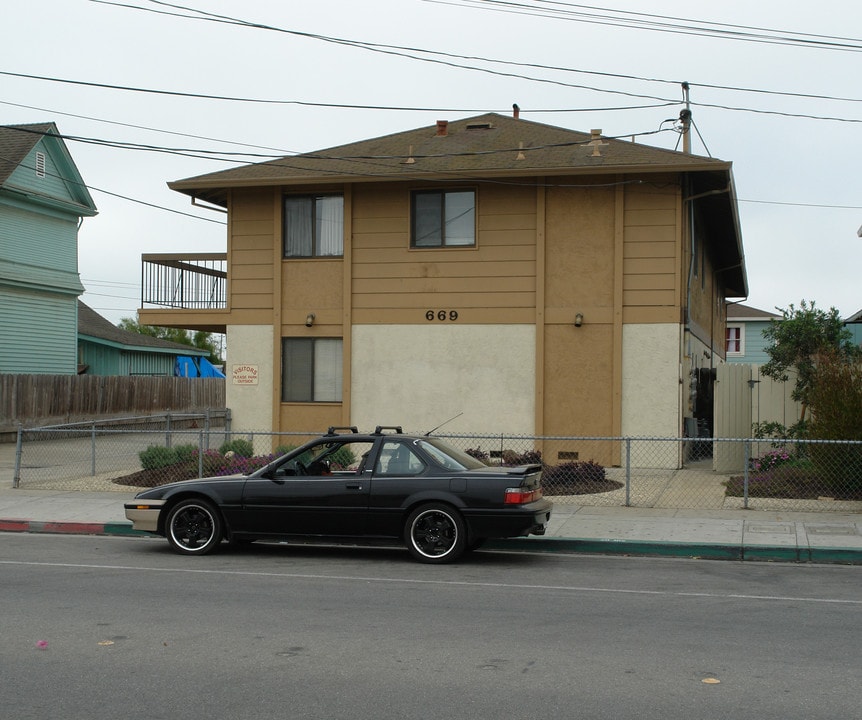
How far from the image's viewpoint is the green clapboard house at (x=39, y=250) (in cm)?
3341

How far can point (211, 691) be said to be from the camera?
19.5ft

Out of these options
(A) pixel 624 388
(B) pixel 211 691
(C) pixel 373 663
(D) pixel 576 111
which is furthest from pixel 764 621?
(D) pixel 576 111

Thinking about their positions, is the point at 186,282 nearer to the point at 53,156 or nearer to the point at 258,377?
the point at 258,377

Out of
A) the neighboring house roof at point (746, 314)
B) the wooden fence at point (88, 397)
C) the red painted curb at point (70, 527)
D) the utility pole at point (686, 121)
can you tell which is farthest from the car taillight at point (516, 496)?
the neighboring house roof at point (746, 314)

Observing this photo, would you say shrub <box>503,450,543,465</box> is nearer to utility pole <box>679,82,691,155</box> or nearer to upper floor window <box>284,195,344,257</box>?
upper floor window <box>284,195,344,257</box>

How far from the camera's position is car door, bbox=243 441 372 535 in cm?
1109

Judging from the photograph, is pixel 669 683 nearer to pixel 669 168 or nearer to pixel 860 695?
pixel 860 695

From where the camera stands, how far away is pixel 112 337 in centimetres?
4253

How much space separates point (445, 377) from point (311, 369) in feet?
9.49

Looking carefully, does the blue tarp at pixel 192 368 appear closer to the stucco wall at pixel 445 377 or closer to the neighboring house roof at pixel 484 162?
the neighboring house roof at pixel 484 162

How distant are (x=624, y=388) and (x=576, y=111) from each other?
21.9 ft

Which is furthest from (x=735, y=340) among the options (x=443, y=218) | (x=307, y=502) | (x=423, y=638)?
(x=423, y=638)

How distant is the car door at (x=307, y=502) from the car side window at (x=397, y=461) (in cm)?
24

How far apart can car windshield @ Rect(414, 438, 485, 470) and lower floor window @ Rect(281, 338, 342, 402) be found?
32.5 ft
